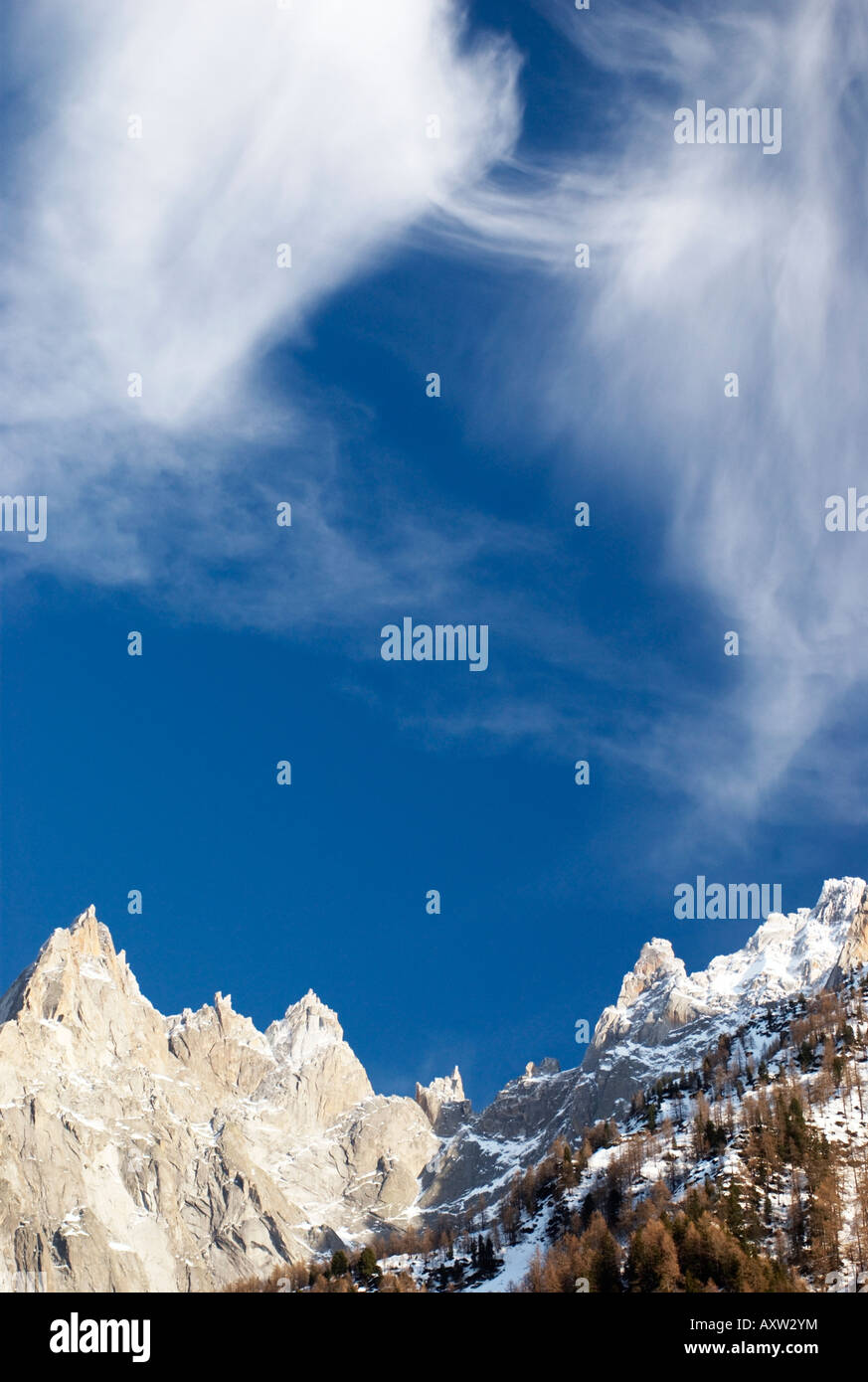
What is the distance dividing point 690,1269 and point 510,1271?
5159cm

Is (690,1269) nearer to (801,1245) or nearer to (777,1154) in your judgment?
(801,1245)

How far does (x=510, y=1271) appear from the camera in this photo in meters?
200

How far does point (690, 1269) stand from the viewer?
15688 centimetres
